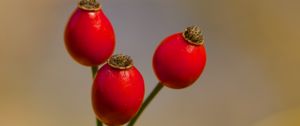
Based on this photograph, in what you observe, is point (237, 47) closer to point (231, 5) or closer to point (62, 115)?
point (231, 5)

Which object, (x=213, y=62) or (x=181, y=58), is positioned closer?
(x=181, y=58)

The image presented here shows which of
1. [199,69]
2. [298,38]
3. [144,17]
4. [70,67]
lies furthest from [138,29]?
[199,69]

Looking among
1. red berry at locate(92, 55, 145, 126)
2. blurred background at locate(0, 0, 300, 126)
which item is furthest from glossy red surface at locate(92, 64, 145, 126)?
blurred background at locate(0, 0, 300, 126)

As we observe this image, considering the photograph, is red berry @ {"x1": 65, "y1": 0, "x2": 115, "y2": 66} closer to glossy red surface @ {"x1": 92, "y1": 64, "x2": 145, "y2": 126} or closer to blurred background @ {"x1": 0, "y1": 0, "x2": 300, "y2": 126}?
glossy red surface @ {"x1": 92, "y1": 64, "x2": 145, "y2": 126}

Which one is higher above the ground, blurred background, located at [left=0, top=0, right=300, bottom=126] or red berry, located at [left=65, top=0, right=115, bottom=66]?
red berry, located at [left=65, top=0, right=115, bottom=66]

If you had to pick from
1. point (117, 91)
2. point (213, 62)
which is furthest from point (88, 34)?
point (213, 62)

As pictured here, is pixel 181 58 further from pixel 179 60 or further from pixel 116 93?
pixel 116 93
